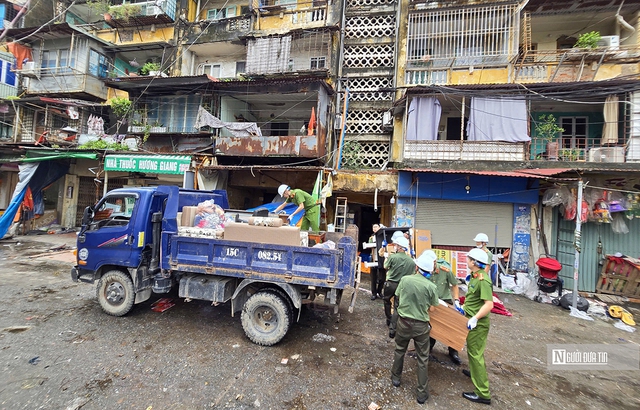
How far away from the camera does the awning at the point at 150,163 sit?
991 centimetres

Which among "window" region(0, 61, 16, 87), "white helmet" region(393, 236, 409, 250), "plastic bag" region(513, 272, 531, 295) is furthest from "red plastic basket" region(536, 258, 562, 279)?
"window" region(0, 61, 16, 87)

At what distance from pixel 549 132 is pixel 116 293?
12932 mm

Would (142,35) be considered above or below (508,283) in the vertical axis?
above

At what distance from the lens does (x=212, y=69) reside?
42.7 feet

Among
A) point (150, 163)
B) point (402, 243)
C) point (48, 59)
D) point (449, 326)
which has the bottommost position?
point (449, 326)

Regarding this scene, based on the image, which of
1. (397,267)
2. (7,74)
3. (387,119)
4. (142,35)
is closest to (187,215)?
(397,267)

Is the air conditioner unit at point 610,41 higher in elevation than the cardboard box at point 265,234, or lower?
higher

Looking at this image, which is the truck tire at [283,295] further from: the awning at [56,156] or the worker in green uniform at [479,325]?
the awning at [56,156]

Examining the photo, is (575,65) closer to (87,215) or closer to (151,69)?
(87,215)

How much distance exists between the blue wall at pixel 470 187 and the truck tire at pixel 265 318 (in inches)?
255

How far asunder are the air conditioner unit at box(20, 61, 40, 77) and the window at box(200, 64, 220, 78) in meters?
8.85

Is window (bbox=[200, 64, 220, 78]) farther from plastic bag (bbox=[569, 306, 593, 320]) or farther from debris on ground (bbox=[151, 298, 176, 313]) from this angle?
plastic bag (bbox=[569, 306, 593, 320])

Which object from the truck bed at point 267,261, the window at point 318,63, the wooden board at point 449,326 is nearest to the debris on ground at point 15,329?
the truck bed at point 267,261

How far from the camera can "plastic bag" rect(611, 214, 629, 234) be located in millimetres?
7559
